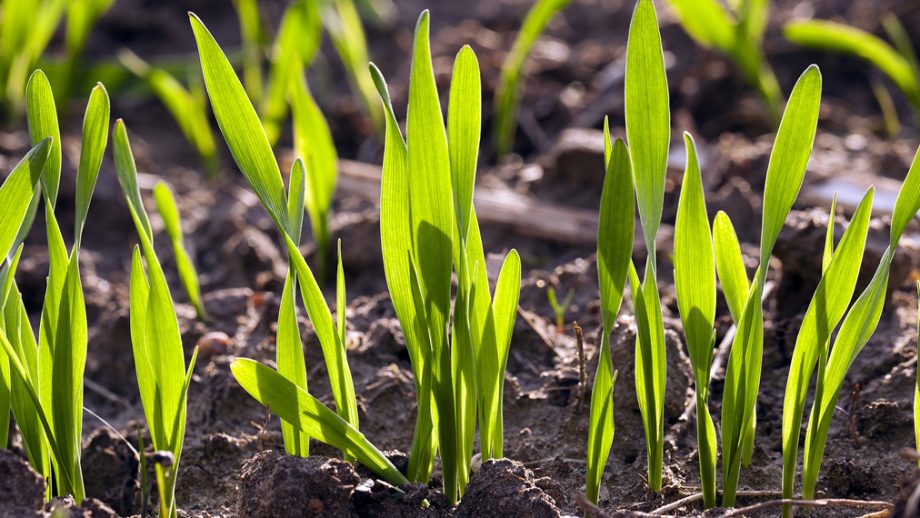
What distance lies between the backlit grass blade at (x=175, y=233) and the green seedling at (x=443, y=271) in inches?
19.2

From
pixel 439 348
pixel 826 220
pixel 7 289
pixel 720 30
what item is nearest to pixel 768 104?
pixel 720 30

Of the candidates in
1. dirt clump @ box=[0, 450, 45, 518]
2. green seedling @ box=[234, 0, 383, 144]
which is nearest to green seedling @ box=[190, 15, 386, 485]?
dirt clump @ box=[0, 450, 45, 518]

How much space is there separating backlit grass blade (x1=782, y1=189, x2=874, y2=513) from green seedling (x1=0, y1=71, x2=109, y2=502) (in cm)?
73

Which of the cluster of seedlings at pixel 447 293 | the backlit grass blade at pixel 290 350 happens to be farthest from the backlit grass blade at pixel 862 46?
the backlit grass blade at pixel 290 350

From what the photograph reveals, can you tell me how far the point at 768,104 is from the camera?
231cm

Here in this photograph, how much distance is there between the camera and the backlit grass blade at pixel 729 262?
1.02 m

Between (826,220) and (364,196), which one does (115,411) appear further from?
(826,220)

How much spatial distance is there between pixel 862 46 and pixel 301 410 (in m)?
1.74

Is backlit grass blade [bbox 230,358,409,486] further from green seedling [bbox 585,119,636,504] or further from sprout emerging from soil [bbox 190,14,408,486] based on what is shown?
green seedling [bbox 585,119,636,504]

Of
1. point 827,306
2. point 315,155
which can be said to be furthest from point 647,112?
point 315,155

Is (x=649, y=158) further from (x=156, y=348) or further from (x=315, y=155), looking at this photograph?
(x=315, y=155)

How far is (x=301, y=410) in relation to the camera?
3.24 feet

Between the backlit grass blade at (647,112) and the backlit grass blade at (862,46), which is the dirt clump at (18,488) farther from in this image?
the backlit grass blade at (862,46)

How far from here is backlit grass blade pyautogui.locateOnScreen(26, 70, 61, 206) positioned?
972mm
